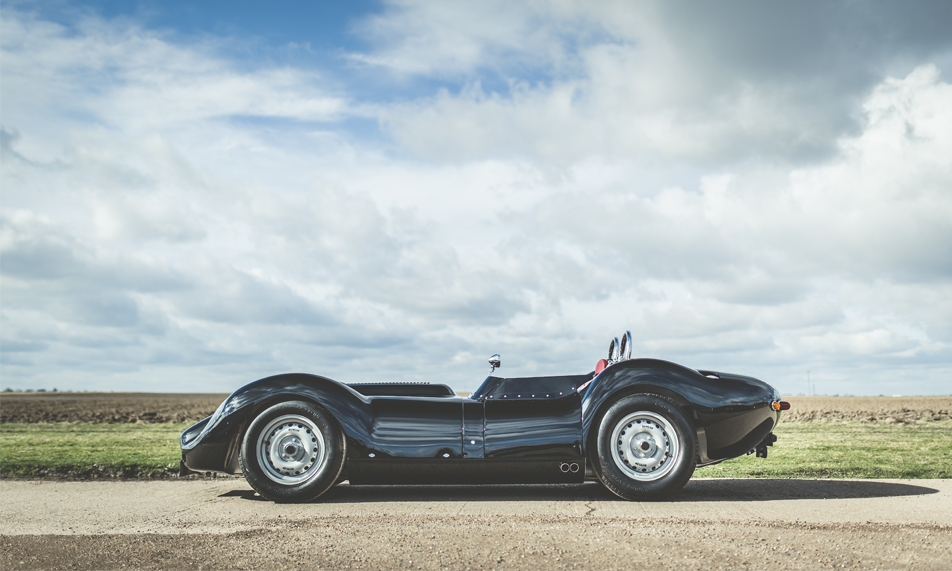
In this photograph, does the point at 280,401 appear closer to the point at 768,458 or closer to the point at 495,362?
the point at 495,362

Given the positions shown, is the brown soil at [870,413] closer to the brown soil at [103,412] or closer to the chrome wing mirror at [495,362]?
the chrome wing mirror at [495,362]

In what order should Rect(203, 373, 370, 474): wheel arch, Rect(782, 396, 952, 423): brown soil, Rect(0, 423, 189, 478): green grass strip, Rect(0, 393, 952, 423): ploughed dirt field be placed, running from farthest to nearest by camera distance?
Rect(0, 393, 952, 423): ploughed dirt field < Rect(782, 396, 952, 423): brown soil < Rect(0, 423, 189, 478): green grass strip < Rect(203, 373, 370, 474): wheel arch

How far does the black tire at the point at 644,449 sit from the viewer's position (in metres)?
5.82

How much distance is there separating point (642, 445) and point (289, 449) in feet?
9.99

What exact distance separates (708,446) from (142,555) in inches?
178

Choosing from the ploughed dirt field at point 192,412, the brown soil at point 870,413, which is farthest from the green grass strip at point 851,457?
the ploughed dirt field at point 192,412

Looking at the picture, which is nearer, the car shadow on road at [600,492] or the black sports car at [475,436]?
the black sports car at [475,436]

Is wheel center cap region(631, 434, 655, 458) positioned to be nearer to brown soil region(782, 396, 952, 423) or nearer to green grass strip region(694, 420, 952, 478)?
green grass strip region(694, 420, 952, 478)

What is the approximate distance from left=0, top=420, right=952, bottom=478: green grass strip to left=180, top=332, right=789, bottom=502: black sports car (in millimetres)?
2677

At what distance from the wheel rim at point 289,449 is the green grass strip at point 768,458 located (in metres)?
3.10

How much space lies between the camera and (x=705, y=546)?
4.19 meters

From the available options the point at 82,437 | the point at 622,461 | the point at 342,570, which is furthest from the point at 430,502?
the point at 82,437

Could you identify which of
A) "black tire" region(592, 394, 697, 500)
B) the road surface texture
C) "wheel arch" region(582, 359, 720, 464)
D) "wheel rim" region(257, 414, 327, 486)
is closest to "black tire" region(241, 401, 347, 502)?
"wheel rim" region(257, 414, 327, 486)

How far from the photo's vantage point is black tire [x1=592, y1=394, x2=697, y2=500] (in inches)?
229
